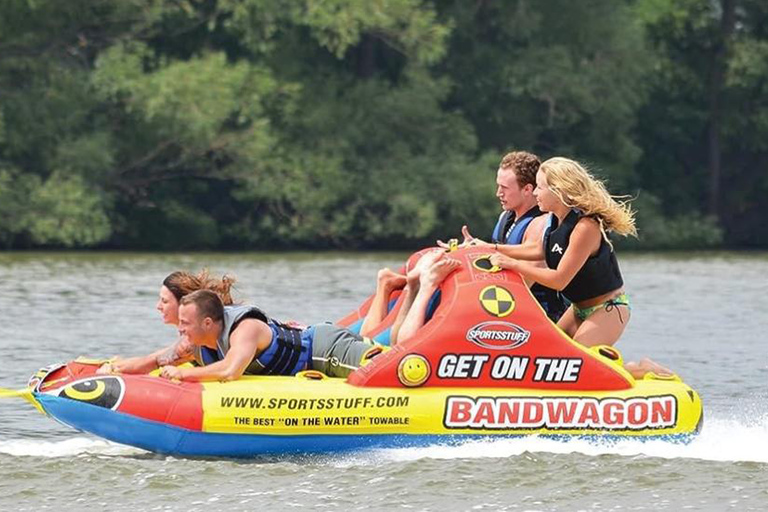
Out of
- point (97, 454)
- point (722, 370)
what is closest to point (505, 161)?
point (97, 454)

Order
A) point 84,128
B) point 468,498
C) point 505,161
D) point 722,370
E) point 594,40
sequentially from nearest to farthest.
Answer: point 468,498 < point 505,161 < point 722,370 < point 84,128 < point 594,40

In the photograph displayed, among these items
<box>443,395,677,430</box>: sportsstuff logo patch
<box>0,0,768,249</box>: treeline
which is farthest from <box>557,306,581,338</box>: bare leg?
<box>0,0,768,249</box>: treeline

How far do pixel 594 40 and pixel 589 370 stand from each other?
26.4 m

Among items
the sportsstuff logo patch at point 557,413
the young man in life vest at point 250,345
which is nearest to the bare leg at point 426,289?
the young man in life vest at point 250,345

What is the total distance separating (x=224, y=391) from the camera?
8.64 metres

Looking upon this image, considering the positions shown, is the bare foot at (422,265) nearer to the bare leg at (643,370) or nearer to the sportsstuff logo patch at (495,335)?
the sportsstuff logo patch at (495,335)

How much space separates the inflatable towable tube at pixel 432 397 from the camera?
8.64 meters

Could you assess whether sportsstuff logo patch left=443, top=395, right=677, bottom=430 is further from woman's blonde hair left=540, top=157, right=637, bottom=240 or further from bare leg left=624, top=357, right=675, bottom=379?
woman's blonde hair left=540, top=157, right=637, bottom=240

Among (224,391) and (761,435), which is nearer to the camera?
(224,391)

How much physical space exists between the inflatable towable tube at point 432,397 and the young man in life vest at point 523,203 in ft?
1.15

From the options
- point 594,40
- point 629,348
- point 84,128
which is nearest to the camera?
point 629,348

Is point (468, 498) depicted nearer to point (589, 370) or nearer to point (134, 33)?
point (589, 370)

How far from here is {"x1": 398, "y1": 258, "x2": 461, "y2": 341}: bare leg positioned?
9102 millimetres

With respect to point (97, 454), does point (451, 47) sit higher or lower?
higher
